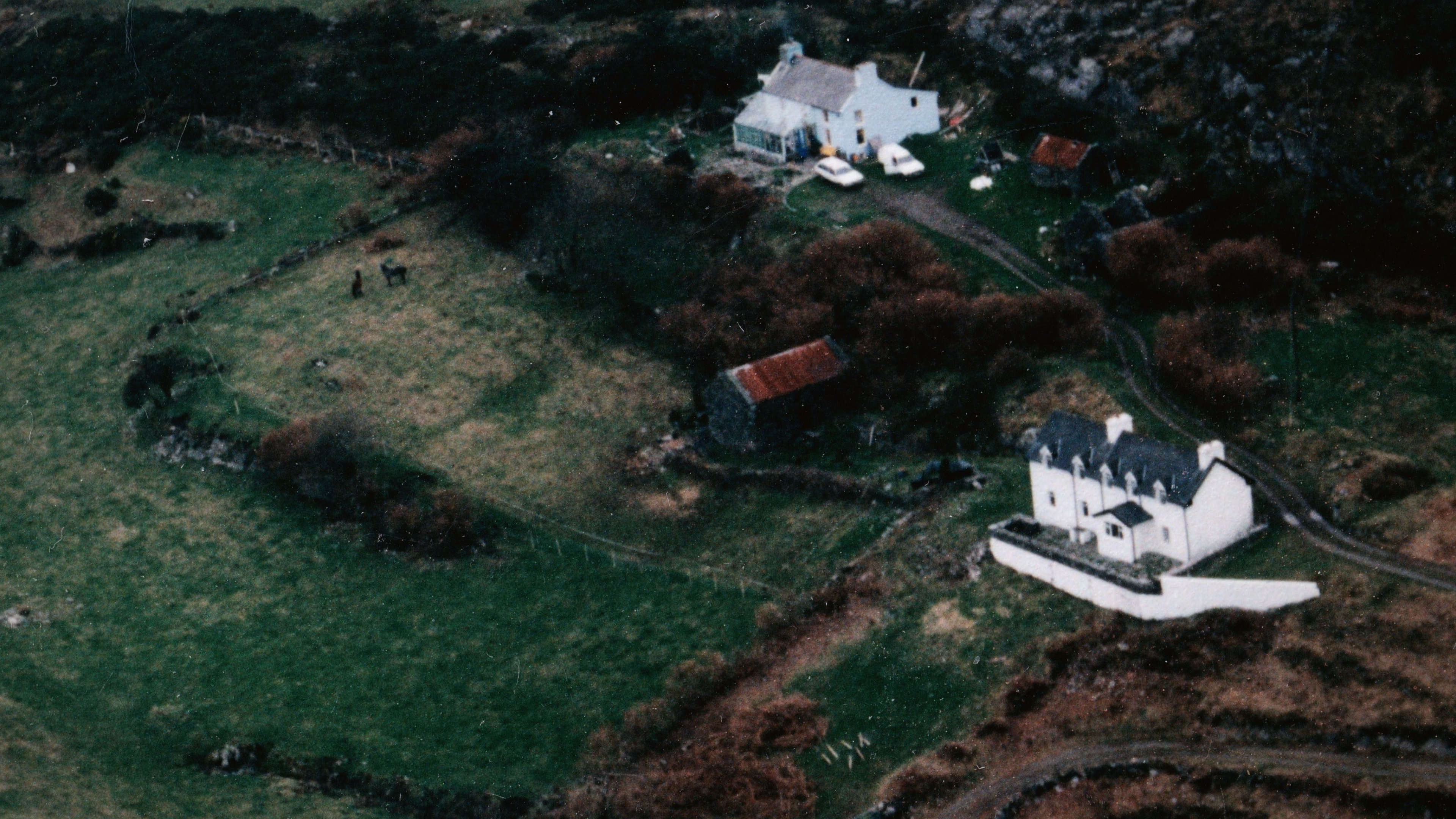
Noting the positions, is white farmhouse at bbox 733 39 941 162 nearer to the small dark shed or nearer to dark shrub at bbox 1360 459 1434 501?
the small dark shed

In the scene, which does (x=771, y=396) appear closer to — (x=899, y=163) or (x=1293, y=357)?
(x=899, y=163)

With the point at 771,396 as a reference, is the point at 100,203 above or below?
above

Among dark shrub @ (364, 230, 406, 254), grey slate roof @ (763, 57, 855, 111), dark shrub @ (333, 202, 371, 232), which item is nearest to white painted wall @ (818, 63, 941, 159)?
grey slate roof @ (763, 57, 855, 111)

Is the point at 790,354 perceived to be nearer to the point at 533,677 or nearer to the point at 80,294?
the point at 533,677

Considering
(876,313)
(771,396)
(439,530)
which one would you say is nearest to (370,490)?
(439,530)

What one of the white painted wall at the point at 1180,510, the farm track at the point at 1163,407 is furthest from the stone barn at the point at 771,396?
the white painted wall at the point at 1180,510

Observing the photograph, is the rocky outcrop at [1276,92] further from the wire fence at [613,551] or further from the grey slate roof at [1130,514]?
the wire fence at [613,551]
